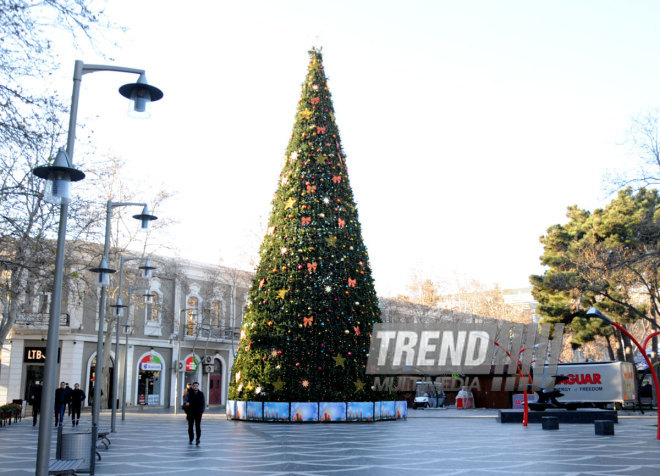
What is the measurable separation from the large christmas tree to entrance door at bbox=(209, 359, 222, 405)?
21.5 m

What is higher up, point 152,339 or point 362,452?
point 152,339

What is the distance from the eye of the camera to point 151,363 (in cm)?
4284

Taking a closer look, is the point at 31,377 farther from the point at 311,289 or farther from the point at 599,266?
the point at 599,266

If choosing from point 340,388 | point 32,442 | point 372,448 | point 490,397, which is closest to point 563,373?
point 490,397

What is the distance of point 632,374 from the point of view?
3812 cm

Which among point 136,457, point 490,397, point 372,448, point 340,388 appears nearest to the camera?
point 136,457

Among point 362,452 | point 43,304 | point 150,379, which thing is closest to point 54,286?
point 362,452

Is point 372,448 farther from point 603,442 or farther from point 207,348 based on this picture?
point 207,348

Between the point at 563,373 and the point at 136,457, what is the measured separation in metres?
30.8

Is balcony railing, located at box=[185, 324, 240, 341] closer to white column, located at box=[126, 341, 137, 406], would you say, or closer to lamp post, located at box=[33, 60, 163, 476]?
white column, located at box=[126, 341, 137, 406]

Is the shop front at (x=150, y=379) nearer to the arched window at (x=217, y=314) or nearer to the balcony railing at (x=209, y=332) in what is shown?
the balcony railing at (x=209, y=332)

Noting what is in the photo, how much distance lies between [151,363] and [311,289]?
846 inches

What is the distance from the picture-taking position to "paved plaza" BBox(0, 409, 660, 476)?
1138 cm

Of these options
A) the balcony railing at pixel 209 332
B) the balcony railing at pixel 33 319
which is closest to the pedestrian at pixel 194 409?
the balcony railing at pixel 33 319
